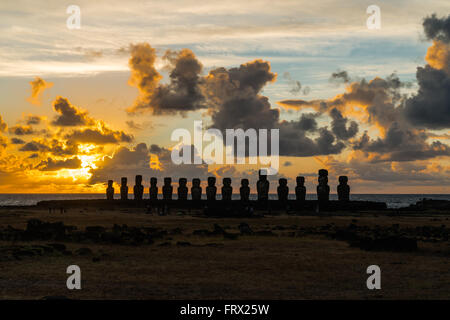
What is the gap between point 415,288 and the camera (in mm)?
14531

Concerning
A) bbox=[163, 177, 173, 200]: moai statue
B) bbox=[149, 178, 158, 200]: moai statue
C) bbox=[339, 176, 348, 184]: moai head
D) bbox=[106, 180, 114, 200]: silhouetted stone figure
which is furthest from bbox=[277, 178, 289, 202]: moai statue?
bbox=[106, 180, 114, 200]: silhouetted stone figure

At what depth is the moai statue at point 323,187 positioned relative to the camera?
7094 centimetres

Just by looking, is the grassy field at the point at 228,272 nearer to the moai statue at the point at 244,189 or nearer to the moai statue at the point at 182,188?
the moai statue at the point at 244,189

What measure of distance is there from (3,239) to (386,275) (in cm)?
1905

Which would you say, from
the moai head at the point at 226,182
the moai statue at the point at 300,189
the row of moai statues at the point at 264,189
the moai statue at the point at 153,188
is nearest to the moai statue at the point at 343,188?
the row of moai statues at the point at 264,189

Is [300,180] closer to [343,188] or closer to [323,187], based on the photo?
[323,187]

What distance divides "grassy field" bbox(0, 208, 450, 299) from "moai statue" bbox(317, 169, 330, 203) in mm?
45081

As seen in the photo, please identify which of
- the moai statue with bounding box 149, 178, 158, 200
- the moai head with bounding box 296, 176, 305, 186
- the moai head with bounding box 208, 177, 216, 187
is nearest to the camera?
the moai head with bounding box 296, 176, 305, 186

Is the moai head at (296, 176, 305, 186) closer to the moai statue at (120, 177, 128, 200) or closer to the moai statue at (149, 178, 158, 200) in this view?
the moai statue at (149, 178, 158, 200)

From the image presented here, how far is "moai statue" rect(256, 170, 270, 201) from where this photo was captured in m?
71.5

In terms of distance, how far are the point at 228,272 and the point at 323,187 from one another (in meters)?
55.6

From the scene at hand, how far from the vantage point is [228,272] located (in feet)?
55.9
